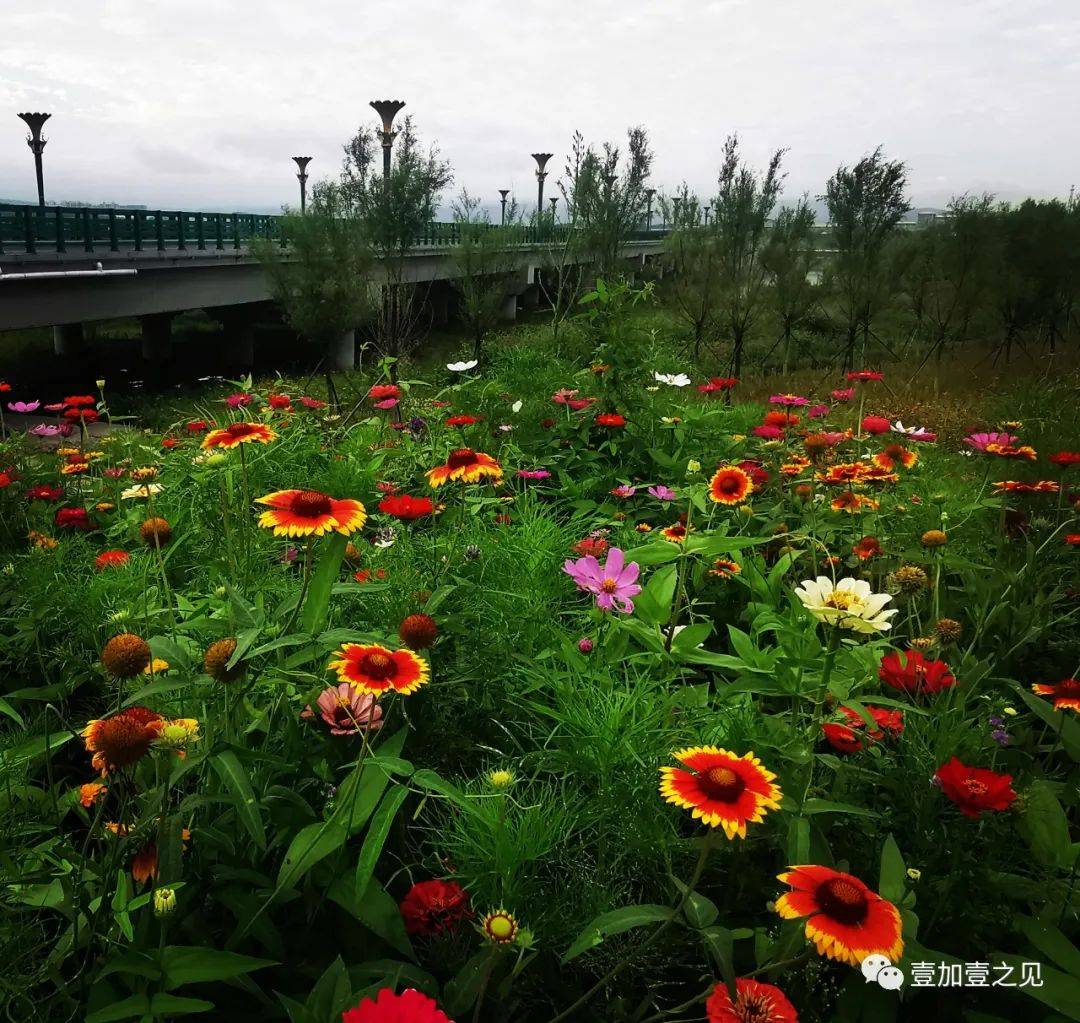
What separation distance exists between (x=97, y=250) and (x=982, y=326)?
62.7 feet

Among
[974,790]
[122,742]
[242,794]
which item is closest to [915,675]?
[974,790]

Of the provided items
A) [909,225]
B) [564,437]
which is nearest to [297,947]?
[564,437]

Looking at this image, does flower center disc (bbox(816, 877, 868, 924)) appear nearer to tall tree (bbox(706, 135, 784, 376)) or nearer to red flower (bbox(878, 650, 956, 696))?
red flower (bbox(878, 650, 956, 696))

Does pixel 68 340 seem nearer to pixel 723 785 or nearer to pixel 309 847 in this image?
pixel 309 847

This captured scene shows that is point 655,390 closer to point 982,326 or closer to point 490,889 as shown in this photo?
point 490,889

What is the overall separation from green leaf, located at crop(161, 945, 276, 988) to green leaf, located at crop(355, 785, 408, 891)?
0.49 feet

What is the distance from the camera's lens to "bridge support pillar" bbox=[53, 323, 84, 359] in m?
23.3

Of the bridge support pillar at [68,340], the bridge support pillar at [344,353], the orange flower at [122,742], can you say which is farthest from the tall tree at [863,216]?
the bridge support pillar at [68,340]

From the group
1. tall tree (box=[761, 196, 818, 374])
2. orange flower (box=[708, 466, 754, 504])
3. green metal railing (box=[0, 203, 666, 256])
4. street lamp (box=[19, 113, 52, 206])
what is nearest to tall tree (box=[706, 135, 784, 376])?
tall tree (box=[761, 196, 818, 374])

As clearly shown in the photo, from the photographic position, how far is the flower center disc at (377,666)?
1091 mm

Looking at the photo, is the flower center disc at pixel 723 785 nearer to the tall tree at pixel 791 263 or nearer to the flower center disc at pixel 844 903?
the flower center disc at pixel 844 903

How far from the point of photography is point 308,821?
4.18 feet

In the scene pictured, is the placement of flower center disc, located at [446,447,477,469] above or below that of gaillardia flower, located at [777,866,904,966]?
above

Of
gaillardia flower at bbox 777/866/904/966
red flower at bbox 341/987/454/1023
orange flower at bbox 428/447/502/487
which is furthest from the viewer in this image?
orange flower at bbox 428/447/502/487
